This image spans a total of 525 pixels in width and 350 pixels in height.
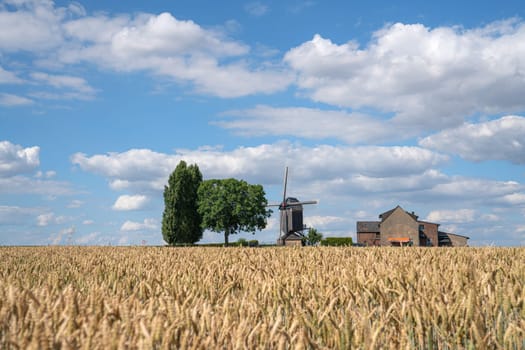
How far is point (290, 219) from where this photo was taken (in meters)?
86.6

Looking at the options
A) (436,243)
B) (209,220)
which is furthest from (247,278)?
(436,243)

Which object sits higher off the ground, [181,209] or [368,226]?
[181,209]

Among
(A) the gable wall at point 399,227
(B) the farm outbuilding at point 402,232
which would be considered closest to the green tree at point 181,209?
(B) the farm outbuilding at point 402,232

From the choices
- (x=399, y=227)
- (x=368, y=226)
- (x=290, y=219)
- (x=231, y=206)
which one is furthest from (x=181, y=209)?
(x=368, y=226)

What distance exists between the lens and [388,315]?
12.3 feet

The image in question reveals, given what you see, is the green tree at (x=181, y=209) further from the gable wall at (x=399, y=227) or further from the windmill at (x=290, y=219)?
the gable wall at (x=399, y=227)

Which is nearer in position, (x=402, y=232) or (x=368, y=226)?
(x=402, y=232)

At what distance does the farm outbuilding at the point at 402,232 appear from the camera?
86.1 meters

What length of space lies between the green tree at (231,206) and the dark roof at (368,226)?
29783mm

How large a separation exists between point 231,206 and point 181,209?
7.87 meters

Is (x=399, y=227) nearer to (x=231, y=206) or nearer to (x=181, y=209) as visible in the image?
(x=231, y=206)

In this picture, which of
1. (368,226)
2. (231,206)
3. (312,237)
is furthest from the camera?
(368,226)

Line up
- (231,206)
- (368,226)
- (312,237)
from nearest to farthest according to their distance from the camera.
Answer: (231,206), (312,237), (368,226)

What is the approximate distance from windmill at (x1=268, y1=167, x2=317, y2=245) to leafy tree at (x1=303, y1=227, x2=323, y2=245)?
200 centimetres
